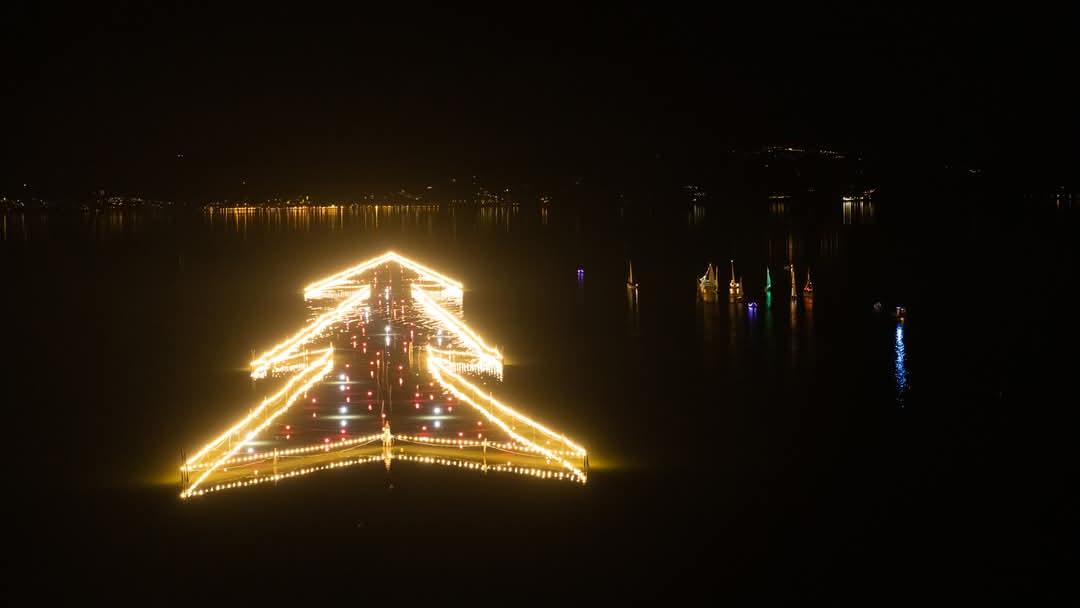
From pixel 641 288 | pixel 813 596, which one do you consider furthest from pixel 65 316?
pixel 813 596

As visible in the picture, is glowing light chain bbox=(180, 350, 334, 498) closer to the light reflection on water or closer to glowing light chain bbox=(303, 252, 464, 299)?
the light reflection on water

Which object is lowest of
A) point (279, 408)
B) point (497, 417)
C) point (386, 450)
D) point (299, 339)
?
point (386, 450)

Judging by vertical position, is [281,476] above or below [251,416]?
below

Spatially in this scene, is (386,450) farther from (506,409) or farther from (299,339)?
(299,339)

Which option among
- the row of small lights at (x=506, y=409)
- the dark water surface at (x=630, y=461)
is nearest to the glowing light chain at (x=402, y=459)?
the dark water surface at (x=630, y=461)

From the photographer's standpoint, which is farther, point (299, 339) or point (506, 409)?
point (299, 339)

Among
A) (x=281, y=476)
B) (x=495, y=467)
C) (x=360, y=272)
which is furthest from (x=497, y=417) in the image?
(x=360, y=272)

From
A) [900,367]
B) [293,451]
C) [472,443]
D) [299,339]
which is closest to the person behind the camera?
[293,451]
